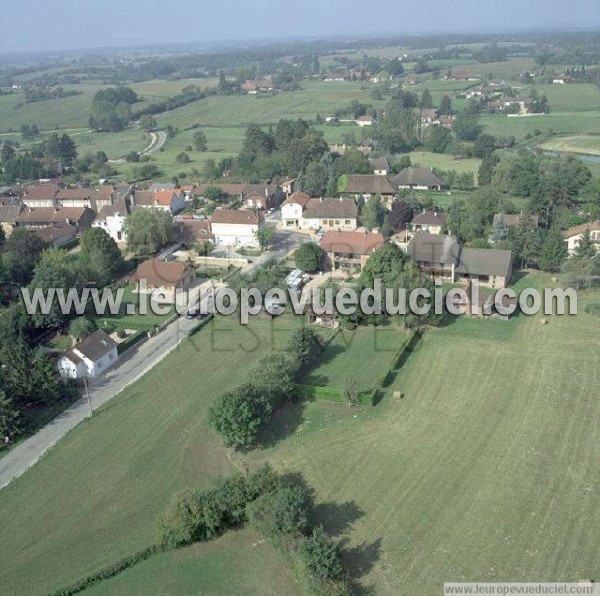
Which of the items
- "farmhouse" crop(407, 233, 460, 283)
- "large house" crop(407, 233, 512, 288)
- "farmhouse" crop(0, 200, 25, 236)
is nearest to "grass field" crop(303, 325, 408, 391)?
"farmhouse" crop(407, 233, 460, 283)

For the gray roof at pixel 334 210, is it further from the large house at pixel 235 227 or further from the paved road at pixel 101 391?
the paved road at pixel 101 391

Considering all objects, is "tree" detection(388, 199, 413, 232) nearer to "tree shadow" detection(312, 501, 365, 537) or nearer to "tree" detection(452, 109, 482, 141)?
"tree shadow" detection(312, 501, 365, 537)

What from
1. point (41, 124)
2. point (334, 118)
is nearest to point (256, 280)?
point (334, 118)

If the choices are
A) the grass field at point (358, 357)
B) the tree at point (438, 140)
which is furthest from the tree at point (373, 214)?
the tree at point (438, 140)

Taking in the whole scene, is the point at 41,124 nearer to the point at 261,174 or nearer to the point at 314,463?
the point at 261,174

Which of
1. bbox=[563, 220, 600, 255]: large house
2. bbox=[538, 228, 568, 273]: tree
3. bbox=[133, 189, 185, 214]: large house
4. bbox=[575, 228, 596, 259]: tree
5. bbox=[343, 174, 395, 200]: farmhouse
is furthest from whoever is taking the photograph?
bbox=[343, 174, 395, 200]: farmhouse

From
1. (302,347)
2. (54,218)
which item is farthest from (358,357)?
(54,218)
